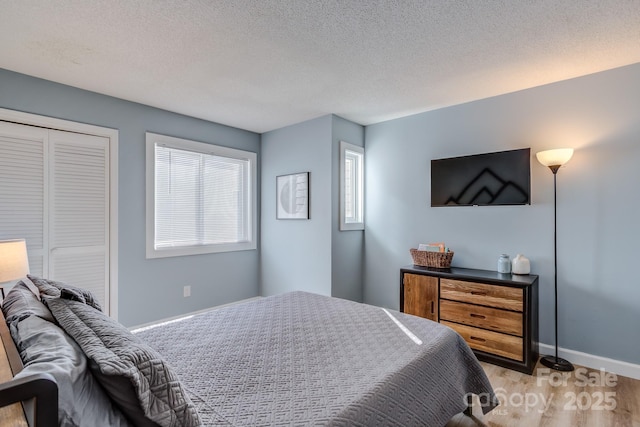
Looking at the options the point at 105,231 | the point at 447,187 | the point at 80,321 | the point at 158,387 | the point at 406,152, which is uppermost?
the point at 406,152

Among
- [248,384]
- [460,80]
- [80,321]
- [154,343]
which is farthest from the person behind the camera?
[460,80]

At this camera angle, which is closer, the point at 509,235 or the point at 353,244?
the point at 509,235

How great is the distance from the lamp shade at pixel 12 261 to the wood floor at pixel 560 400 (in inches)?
116

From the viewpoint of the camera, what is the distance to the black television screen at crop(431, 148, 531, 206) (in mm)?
2898

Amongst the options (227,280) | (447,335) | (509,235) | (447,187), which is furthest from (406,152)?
(227,280)

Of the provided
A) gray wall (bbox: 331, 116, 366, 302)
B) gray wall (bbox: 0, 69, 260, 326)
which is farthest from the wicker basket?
gray wall (bbox: 0, 69, 260, 326)

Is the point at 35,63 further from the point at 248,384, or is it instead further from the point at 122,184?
the point at 248,384

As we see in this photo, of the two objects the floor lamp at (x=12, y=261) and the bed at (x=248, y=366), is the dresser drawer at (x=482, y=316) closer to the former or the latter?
the bed at (x=248, y=366)

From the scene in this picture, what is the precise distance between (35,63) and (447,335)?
3.52 m

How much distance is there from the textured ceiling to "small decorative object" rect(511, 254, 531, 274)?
1554 mm

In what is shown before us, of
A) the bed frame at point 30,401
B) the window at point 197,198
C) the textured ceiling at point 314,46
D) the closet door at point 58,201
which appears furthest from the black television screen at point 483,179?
the closet door at point 58,201

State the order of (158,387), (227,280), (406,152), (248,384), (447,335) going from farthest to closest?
(227,280) < (406,152) < (447,335) < (248,384) < (158,387)

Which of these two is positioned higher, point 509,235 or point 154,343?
point 509,235

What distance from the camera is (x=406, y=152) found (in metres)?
3.74
